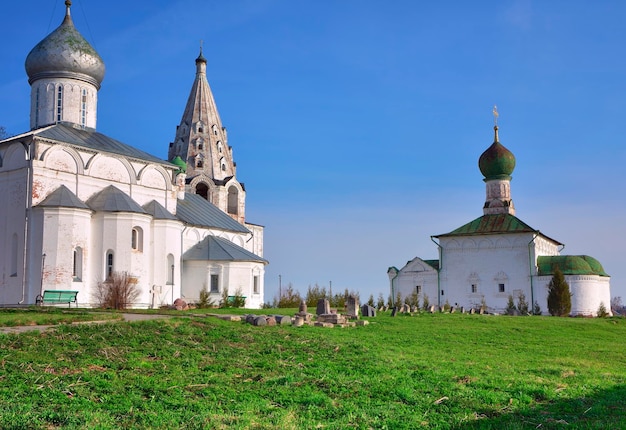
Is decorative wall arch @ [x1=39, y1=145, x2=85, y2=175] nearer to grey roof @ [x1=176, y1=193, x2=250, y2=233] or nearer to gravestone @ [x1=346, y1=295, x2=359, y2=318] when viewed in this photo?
grey roof @ [x1=176, y1=193, x2=250, y2=233]

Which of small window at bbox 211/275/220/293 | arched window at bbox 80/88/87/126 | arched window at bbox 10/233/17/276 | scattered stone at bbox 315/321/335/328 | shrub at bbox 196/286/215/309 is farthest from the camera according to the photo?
small window at bbox 211/275/220/293

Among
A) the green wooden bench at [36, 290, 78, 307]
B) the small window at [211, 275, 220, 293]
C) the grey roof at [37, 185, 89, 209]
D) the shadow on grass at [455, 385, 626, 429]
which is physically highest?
the grey roof at [37, 185, 89, 209]

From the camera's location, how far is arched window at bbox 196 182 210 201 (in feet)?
134

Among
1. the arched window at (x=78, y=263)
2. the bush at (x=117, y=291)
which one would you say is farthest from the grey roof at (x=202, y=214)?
the arched window at (x=78, y=263)

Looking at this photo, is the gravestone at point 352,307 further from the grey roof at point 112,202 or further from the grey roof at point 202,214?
the grey roof at point 202,214

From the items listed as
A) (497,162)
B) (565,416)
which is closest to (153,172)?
(497,162)

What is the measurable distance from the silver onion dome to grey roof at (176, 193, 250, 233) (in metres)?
7.68

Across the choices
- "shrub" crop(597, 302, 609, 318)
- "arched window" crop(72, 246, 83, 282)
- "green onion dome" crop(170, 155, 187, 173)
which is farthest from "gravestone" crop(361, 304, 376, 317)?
"green onion dome" crop(170, 155, 187, 173)

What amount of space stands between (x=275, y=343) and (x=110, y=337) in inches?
119

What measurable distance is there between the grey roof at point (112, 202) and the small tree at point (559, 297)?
20.8 metres

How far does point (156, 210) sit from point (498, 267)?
2053 centimetres

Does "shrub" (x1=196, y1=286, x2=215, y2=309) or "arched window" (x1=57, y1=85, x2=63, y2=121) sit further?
"arched window" (x1=57, y1=85, x2=63, y2=121)

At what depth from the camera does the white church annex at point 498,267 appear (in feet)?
125

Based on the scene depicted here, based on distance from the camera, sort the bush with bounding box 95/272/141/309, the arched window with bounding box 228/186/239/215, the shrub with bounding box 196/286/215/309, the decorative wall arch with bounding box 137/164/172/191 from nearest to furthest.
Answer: the bush with bounding box 95/272/141/309, the shrub with bounding box 196/286/215/309, the decorative wall arch with bounding box 137/164/172/191, the arched window with bounding box 228/186/239/215
